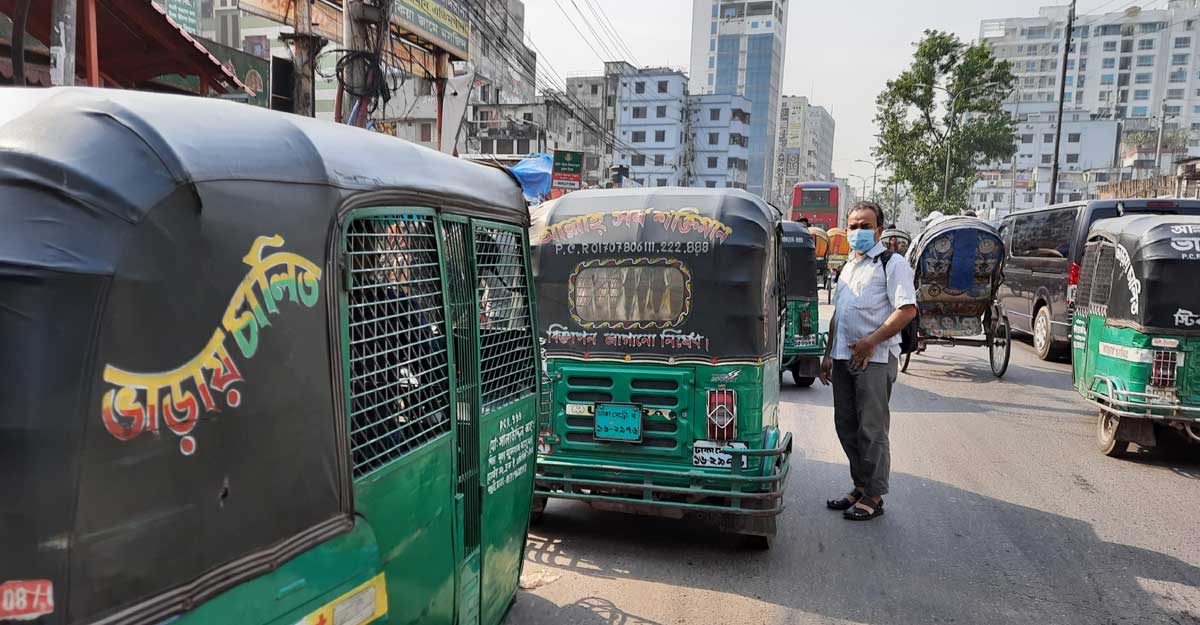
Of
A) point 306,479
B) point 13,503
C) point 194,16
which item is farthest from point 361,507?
point 194,16

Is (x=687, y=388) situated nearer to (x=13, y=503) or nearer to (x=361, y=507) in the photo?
(x=361, y=507)

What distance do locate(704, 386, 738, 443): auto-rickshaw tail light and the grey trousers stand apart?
1128 mm

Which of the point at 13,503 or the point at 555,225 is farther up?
the point at 555,225

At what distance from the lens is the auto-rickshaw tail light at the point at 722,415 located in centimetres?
491

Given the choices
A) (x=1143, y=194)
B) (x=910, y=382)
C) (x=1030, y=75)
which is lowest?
(x=910, y=382)

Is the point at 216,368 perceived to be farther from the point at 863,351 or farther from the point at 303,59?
the point at 303,59

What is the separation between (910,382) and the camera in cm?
1137

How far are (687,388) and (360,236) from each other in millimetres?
3074

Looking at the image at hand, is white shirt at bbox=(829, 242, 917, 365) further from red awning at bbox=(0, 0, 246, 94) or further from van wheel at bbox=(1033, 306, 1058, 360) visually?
van wheel at bbox=(1033, 306, 1058, 360)

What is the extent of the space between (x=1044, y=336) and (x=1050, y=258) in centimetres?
135

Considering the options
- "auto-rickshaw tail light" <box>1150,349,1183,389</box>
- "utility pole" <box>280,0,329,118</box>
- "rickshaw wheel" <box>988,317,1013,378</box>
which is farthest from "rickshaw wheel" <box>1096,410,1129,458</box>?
"utility pole" <box>280,0,329,118</box>

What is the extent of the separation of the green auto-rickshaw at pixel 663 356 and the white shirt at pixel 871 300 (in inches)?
26.0

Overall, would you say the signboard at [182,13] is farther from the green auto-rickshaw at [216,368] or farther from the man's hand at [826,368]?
the green auto-rickshaw at [216,368]

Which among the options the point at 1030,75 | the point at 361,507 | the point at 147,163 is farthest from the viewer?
the point at 1030,75
